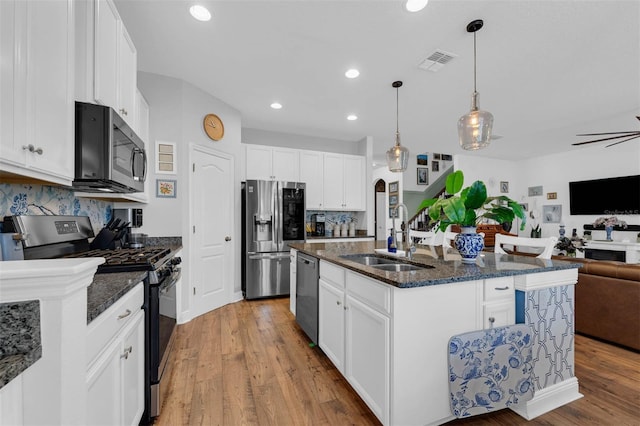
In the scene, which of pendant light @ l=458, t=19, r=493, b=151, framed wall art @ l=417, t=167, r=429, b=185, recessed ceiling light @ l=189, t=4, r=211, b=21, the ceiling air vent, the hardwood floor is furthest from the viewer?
framed wall art @ l=417, t=167, r=429, b=185

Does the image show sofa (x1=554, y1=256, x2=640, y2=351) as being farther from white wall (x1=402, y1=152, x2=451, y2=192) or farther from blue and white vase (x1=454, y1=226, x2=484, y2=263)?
white wall (x1=402, y1=152, x2=451, y2=192)

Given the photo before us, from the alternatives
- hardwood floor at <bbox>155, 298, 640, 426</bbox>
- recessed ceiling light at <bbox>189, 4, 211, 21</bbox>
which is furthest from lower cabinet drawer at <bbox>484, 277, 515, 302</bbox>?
recessed ceiling light at <bbox>189, 4, 211, 21</bbox>

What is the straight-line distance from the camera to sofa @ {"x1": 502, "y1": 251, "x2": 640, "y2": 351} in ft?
7.69

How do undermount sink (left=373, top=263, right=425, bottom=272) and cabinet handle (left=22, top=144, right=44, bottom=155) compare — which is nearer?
cabinet handle (left=22, top=144, right=44, bottom=155)

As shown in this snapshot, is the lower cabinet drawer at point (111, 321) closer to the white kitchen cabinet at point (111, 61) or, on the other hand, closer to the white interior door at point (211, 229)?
the white kitchen cabinet at point (111, 61)

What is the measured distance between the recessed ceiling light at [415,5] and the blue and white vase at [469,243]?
164 cm

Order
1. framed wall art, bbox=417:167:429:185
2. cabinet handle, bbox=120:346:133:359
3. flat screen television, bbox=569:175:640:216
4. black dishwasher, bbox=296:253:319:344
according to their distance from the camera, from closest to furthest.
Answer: cabinet handle, bbox=120:346:133:359
black dishwasher, bbox=296:253:319:344
flat screen television, bbox=569:175:640:216
framed wall art, bbox=417:167:429:185

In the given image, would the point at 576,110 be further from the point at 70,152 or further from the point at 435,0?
the point at 70,152

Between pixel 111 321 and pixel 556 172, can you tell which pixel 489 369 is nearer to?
pixel 111 321

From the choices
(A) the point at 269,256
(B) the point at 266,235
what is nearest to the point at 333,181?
(B) the point at 266,235

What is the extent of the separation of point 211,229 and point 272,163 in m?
1.58

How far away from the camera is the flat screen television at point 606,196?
5531mm

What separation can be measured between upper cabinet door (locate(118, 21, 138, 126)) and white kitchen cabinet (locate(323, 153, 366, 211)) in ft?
10.7

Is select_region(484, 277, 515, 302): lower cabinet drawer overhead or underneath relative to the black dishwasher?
overhead
